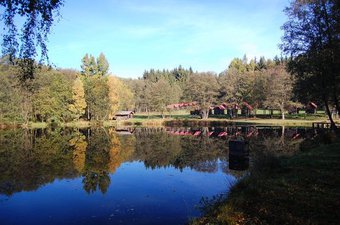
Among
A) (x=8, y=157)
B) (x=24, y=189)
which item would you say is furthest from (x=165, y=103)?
(x=24, y=189)

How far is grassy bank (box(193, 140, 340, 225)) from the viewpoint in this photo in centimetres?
888

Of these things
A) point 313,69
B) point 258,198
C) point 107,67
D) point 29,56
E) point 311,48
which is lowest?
point 258,198

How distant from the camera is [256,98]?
265 ft

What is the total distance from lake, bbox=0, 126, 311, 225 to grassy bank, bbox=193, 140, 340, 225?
240 cm

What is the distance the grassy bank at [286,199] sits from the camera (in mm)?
8875

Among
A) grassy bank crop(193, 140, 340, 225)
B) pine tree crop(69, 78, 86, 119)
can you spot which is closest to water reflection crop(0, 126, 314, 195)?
grassy bank crop(193, 140, 340, 225)

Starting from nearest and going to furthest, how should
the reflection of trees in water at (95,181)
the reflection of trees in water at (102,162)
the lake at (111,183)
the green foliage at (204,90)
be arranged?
the lake at (111,183) → the reflection of trees in water at (95,181) → the reflection of trees in water at (102,162) → the green foliage at (204,90)

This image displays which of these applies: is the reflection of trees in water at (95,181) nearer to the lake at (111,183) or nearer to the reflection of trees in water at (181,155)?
the lake at (111,183)

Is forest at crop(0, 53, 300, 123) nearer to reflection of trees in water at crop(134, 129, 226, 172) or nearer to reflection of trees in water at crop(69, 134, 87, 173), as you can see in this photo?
reflection of trees in water at crop(69, 134, 87, 173)

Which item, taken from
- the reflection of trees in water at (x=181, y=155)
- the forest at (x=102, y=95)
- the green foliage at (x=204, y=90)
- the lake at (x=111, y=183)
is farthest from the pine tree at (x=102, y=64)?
the lake at (x=111, y=183)

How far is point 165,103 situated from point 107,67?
81.0ft

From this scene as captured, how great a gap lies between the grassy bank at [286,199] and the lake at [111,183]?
7.87 ft

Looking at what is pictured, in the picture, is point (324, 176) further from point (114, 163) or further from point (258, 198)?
point (114, 163)

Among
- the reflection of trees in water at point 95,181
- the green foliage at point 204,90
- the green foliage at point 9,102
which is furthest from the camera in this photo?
the green foliage at point 204,90
